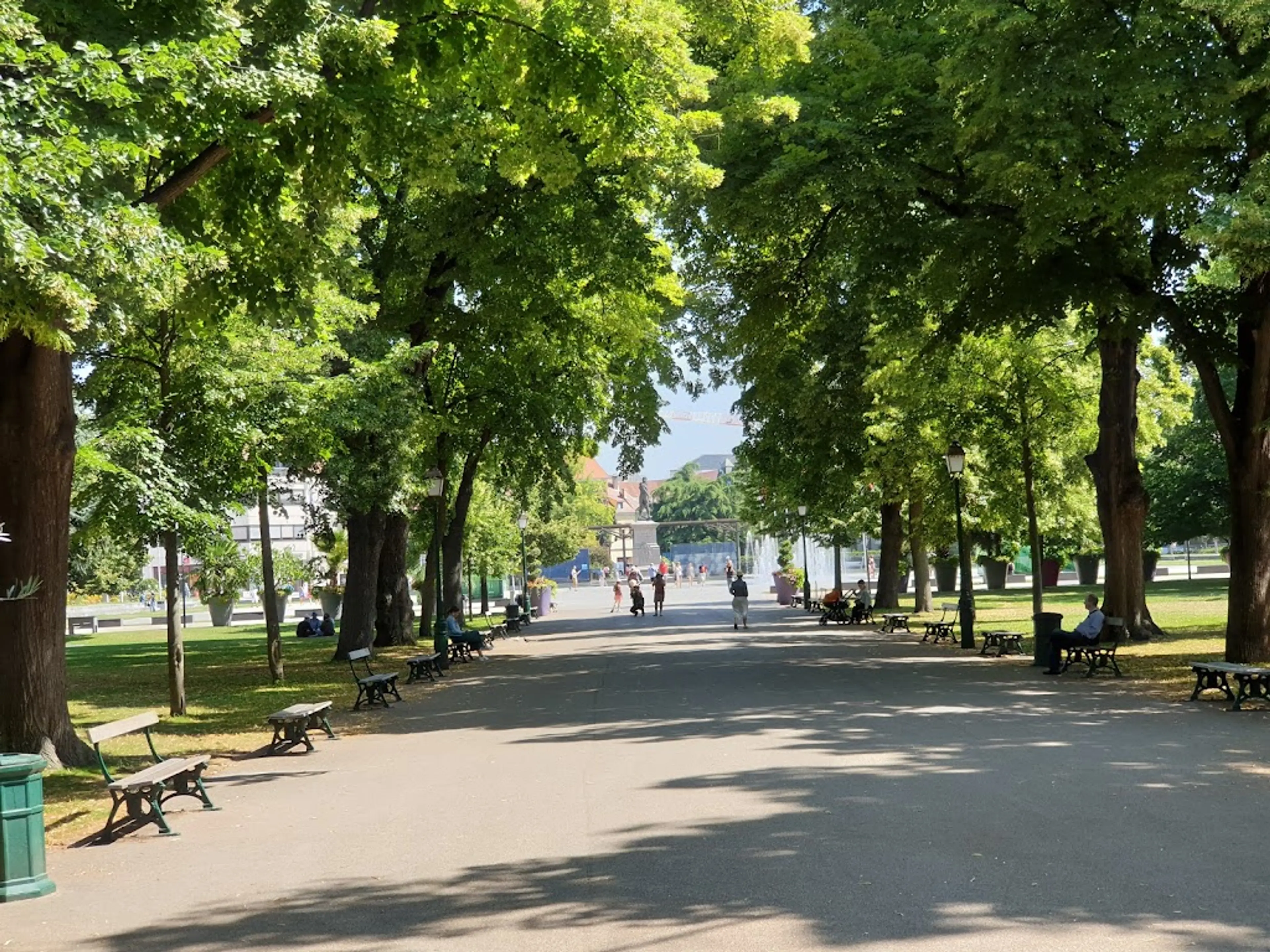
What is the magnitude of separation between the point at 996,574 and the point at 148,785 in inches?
2289

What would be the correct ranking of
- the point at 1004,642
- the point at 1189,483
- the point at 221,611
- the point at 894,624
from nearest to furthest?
the point at 1004,642
the point at 894,624
the point at 1189,483
the point at 221,611

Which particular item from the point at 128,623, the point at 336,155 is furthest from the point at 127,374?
the point at 128,623

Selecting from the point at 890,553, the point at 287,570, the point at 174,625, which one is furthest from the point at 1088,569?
the point at 174,625

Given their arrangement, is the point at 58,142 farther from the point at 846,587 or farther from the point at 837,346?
the point at 846,587

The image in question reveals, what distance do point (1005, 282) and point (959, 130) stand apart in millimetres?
2560

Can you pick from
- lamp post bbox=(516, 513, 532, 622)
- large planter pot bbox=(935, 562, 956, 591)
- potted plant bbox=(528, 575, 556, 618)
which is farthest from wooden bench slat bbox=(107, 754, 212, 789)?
large planter pot bbox=(935, 562, 956, 591)

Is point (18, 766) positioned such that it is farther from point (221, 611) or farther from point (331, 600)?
point (221, 611)

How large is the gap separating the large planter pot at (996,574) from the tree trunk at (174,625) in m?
50.2

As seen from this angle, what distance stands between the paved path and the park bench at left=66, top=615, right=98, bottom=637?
1768 inches

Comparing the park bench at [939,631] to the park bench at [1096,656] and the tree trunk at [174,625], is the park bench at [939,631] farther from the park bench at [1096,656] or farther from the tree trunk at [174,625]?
the tree trunk at [174,625]

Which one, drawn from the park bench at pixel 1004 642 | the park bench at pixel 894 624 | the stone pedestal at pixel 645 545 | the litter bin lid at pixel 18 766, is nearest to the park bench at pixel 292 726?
the litter bin lid at pixel 18 766

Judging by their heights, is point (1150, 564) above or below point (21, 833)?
above

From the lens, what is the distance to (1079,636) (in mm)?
20672

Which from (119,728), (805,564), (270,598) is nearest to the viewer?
(119,728)
